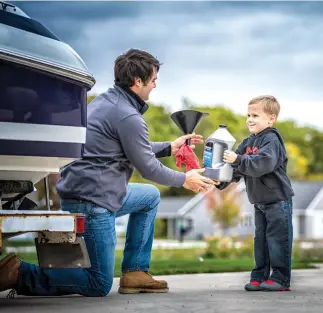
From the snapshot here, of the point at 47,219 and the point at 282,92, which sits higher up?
the point at 282,92

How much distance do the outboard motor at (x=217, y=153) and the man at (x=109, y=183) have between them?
242 mm

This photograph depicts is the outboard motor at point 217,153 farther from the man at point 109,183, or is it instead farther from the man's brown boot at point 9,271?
the man's brown boot at point 9,271

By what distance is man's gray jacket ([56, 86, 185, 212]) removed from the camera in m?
7.20

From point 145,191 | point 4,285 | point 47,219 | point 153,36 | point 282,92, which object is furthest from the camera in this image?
point 153,36

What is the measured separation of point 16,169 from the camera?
21.7 ft

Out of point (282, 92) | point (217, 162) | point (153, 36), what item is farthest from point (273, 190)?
point (153, 36)

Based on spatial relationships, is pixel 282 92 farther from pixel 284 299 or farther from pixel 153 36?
pixel 284 299

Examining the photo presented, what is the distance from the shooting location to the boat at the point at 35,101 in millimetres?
6406

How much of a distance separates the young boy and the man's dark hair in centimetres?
89

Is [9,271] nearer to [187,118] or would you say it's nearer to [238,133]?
[187,118]

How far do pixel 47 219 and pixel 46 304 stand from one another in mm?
707

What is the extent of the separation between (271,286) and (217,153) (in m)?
1.13

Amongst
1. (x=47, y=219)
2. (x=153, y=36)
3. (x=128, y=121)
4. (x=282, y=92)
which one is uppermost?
(x=153, y=36)

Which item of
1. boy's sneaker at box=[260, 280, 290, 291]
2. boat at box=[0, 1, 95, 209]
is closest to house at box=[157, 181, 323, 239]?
boy's sneaker at box=[260, 280, 290, 291]
